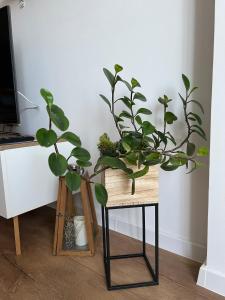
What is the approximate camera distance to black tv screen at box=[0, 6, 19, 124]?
1.69 metres

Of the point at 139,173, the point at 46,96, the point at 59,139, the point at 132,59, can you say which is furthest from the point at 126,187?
the point at 132,59

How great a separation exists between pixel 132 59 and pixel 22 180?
35.4 inches

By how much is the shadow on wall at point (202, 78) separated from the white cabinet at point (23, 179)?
0.85 metres

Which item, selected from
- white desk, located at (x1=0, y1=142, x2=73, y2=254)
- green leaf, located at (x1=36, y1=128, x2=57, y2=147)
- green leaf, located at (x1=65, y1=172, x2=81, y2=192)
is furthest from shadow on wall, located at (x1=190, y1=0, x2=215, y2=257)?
white desk, located at (x1=0, y1=142, x2=73, y2=254)

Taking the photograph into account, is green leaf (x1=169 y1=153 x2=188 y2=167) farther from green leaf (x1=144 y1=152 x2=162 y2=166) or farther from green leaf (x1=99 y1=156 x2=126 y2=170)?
green leaf (x1=99 y1=156 x2=126 y2=170)

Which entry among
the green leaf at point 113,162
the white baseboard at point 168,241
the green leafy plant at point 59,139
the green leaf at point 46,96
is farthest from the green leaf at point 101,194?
the white baseboard at point 168,241

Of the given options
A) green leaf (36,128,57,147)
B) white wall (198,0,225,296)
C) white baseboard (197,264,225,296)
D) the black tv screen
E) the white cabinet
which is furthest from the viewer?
the black tv screen

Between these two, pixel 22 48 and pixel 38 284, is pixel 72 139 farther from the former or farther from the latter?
pixel 22 48

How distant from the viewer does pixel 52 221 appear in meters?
1.89

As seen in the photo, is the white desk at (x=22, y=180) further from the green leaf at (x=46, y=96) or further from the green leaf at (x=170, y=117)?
the green leaf at (x=170, y=117)

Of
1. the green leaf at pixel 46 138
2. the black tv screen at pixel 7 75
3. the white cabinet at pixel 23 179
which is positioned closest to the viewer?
the green leaf at pixel 46 138

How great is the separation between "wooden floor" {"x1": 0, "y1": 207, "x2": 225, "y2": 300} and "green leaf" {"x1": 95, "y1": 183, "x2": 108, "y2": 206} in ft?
1.40

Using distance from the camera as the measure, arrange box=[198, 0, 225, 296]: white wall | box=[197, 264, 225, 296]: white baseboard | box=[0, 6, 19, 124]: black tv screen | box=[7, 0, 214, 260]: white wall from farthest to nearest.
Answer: box=[0, 6, 19, 124]: black tv screen
box=[7, 0, 214, 260]: white wall
box=[197, 264, 225, 296]: white baseboard
box=[198, 0, 225, 296]: white wall

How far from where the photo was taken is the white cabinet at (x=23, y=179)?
139 centimetres
